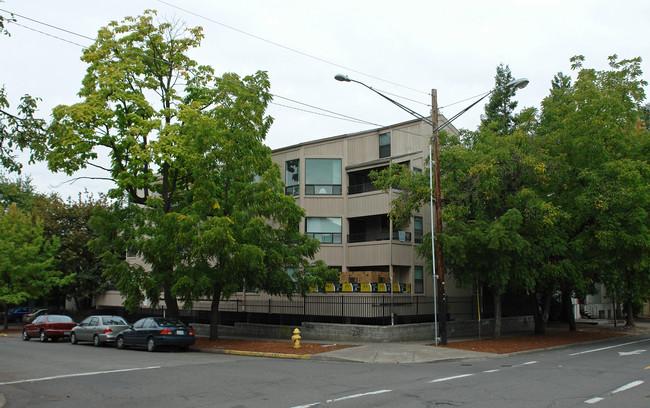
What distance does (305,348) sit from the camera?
20.5 m

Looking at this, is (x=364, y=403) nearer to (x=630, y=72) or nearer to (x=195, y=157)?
(x=195, y=157)

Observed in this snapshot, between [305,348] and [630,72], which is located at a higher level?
[630,72]

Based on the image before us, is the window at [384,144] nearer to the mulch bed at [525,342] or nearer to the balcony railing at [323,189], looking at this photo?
the balcony railing at [323,189]

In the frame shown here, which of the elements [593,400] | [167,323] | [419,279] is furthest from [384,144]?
[593,400]

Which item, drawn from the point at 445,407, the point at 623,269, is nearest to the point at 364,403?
the point at 445,407

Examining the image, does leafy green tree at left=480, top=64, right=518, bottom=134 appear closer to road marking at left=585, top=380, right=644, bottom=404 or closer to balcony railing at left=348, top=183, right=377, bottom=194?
balcony railing at left=348, top=183, right=377, bottom=194

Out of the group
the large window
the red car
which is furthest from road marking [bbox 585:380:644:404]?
the red car

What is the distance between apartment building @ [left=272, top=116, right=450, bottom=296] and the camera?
29.0 metres

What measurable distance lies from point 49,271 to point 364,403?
3293 cm

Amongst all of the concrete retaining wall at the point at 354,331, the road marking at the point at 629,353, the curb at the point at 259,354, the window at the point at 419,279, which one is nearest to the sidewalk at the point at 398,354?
the curb at the point at 259,354

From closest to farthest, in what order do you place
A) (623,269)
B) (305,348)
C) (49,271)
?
1. (305,348)
2. (623,269)
3. (49,271)

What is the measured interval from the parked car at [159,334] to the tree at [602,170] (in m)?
16.2

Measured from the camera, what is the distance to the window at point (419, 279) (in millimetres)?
29644

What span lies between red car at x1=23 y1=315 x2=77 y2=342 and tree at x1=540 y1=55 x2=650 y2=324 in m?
24.3
